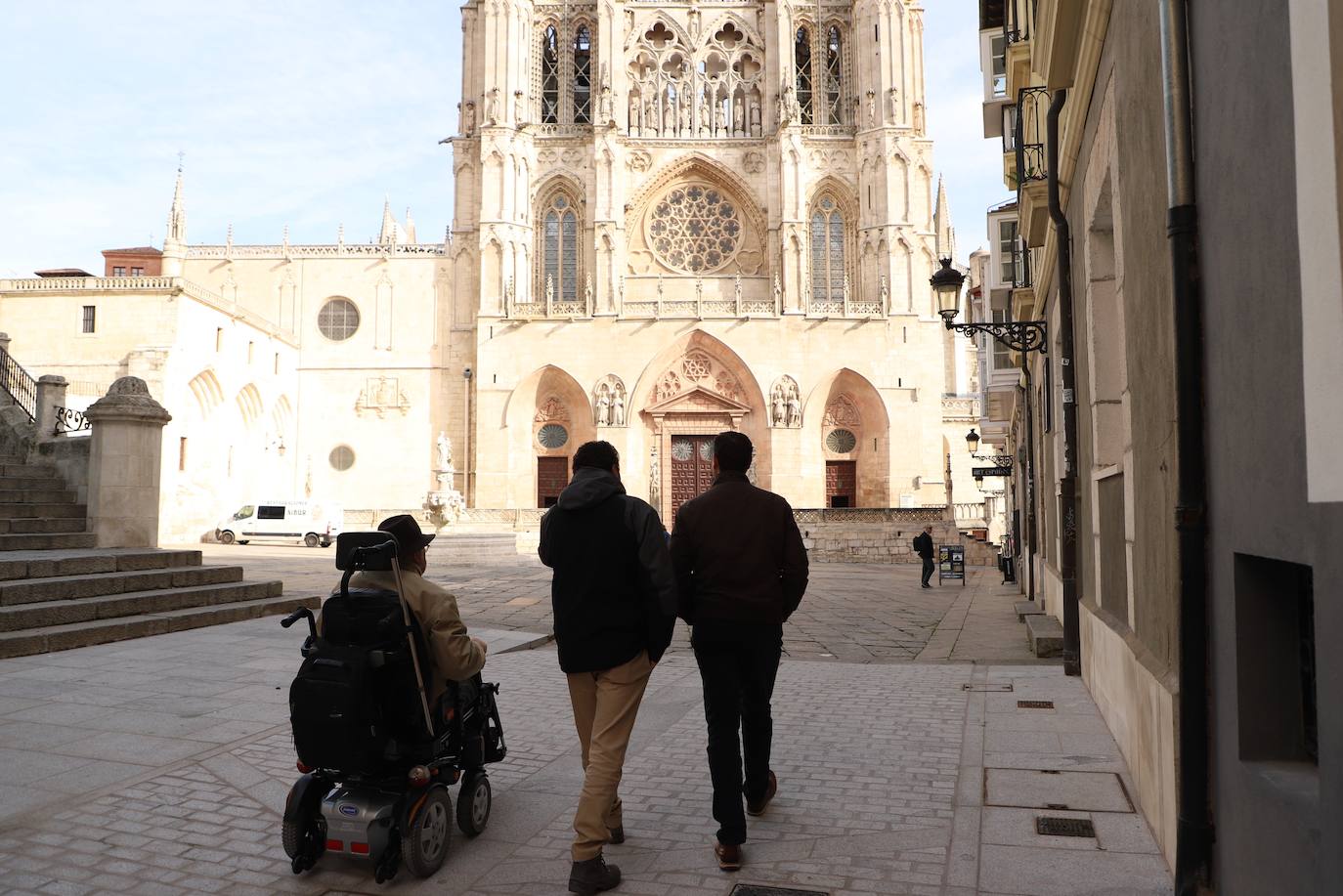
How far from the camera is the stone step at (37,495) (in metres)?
10.9

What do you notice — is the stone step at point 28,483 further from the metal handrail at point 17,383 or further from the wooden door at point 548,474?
the wooden door at point 548,474

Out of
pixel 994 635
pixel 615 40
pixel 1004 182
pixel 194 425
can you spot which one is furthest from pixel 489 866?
pixel 615 40

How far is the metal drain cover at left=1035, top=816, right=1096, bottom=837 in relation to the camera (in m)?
3.99

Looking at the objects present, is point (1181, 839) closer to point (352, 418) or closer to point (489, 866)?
point (489, 866)

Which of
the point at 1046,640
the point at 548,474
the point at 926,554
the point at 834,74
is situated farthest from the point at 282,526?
the point at 834,74

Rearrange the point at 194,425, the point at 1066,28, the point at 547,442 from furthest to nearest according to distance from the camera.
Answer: the point at 547,442 → the point at 194,425 → the point at 1066,28

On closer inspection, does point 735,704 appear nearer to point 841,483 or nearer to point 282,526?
point 282,526

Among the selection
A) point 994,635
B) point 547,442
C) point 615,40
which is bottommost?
point 994,635

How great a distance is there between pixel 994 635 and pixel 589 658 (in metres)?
8.14

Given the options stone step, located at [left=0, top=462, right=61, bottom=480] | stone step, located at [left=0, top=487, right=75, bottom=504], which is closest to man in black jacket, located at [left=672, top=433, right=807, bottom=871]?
stone step, located at [left=0, top=487, right=75, bottom=504]

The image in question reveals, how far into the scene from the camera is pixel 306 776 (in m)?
3.65

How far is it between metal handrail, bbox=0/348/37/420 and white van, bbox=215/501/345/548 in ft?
55.2

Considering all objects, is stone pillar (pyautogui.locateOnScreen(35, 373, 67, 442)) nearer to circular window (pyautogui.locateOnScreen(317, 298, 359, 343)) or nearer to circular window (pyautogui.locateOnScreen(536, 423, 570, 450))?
circular window (pyautogui.locateOnScreen(536, 423, 570, 450))

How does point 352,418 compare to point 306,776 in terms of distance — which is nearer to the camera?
point 306,776
